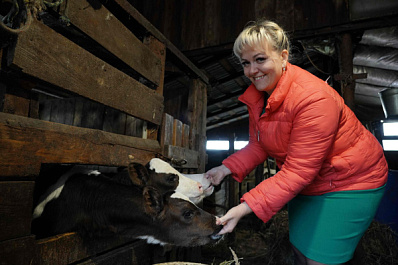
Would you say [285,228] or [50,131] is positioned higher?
[50,131]

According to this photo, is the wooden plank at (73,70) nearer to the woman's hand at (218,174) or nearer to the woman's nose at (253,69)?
the woman's hand at (218,174)

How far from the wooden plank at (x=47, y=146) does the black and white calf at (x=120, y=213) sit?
0.98 ft

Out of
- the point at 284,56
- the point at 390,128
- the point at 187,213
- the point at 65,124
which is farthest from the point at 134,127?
the point at 390,128

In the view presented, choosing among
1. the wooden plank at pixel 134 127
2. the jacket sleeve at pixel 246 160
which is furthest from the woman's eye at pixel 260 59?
the wooden plank at pixel 134 127

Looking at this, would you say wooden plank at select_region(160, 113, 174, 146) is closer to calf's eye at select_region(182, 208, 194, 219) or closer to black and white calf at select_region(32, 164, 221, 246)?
black and white calf at select_region(32, 164, 221, 246)

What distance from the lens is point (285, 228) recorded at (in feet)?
16.1

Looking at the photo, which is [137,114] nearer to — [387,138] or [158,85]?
[158,85]

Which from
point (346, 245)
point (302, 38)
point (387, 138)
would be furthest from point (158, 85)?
point (387, 138)

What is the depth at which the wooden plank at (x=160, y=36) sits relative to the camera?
249 cm

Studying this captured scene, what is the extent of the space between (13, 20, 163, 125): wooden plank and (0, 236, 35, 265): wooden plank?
933 mm

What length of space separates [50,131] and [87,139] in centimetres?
32

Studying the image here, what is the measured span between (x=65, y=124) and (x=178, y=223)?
130 centimetres

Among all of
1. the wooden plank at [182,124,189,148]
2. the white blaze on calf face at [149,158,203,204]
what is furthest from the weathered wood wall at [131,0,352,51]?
the white blaze on calf face at [149,158,203,204]

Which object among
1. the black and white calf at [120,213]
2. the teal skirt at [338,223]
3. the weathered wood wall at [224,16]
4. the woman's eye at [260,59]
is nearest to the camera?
the teal skirt at [338,223]
